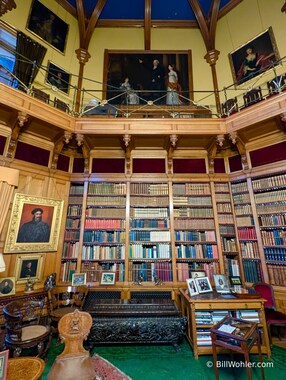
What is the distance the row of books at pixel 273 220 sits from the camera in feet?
10.7

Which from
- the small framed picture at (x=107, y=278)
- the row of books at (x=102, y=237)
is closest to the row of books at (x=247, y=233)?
the row of books at (x=102, y=237)

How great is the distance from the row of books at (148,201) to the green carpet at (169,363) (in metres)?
2.25

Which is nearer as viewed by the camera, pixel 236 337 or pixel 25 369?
pixel 25 369

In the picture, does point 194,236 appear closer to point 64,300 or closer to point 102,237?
point 102,237

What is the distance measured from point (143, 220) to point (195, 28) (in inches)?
209

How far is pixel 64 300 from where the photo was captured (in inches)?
129

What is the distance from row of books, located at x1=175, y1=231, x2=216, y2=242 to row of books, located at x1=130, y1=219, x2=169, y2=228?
0.98ft

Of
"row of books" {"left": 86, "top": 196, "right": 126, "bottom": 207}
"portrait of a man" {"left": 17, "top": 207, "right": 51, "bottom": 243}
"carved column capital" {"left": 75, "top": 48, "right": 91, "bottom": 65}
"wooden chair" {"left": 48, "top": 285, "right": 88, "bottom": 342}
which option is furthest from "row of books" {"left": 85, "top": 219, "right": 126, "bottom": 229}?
"carved column capital" {"left": 75, "top": 48, "right": 91, "bottom": 65}

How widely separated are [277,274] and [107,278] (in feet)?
9.57

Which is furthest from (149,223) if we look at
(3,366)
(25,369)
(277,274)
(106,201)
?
(3,366)

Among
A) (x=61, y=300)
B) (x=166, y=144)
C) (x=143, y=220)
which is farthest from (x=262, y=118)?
(x=61, y=300)

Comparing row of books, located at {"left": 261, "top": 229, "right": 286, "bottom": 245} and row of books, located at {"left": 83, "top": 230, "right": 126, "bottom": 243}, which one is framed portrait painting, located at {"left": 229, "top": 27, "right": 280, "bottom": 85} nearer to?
row of books, located at {"left": 261, "top": 229, "right": 286, "bottom": 245}

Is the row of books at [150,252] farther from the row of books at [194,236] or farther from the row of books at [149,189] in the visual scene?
the row of books at [149,189]

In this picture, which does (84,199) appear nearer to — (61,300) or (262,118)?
(61,300)
